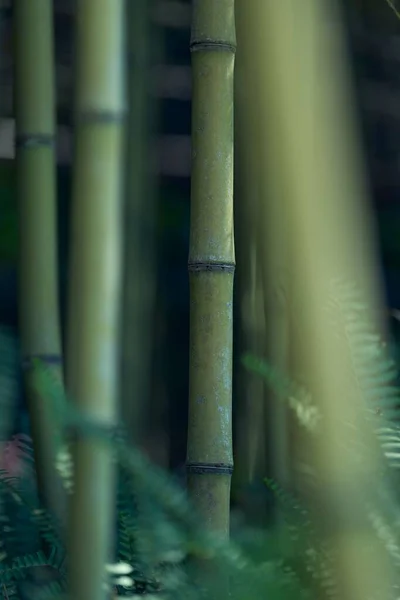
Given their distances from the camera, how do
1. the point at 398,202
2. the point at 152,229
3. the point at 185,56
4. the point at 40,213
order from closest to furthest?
the point at 40,213
the point at 152,229
the point at 185,56
the point at 398,202

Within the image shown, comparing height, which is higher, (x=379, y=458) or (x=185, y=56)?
(x=185, y=56)

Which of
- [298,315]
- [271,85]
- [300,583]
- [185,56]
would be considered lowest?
[300,583]

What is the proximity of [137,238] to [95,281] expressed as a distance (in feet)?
1.57

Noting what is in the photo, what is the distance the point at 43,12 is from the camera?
78 centimetres

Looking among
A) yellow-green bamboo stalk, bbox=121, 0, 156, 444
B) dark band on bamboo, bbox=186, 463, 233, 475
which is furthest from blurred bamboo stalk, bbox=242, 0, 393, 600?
yellow-green bamboo stalk, bbox=121, 0, 156, 444

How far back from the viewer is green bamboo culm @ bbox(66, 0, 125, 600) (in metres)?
0.51

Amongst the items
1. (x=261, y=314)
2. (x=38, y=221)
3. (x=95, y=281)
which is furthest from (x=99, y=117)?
(x=261, y=314)

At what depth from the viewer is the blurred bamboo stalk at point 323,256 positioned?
44cm

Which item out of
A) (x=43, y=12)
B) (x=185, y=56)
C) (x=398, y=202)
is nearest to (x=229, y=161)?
(x=43, y=12)

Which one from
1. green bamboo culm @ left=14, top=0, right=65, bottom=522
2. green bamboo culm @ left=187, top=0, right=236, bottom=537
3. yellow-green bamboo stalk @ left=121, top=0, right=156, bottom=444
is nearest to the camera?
green bamboo culm @ left=187, top=0, right=236, bottom=537

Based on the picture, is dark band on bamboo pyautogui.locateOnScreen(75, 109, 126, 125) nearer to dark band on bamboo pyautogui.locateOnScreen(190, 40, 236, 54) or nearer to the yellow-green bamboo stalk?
dark band on bamboo pyautogui.locateOnScreen(190, 40, 236, 54)

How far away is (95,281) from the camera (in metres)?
0.51

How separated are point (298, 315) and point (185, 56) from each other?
83 centimetres

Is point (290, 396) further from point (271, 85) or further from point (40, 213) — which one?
point (40, 213)
